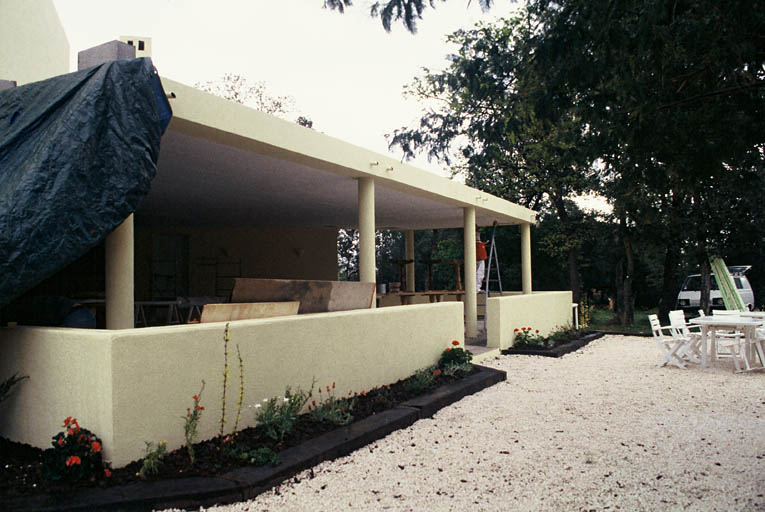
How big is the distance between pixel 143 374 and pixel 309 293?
7.12ft

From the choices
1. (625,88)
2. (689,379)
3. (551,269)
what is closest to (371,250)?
(625,88)

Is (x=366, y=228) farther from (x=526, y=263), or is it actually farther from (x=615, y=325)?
(x=615, y=325)

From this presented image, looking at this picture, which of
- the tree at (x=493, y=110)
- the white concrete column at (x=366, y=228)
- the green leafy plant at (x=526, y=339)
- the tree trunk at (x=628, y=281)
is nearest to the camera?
the tree at (x=493, y=110)

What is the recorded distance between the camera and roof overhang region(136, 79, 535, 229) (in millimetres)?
4910

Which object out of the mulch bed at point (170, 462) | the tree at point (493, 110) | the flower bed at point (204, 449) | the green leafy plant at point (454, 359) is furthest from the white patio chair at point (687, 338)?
the mulch bed at point (170, 462)

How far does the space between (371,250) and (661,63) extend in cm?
392

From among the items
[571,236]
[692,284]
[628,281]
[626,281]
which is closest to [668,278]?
[628,281]

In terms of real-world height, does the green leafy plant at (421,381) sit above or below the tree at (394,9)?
below

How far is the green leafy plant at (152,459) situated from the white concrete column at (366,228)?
12.2 ft

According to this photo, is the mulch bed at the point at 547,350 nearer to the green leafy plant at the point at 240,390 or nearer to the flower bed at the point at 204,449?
the flower bed at the point at 204,449

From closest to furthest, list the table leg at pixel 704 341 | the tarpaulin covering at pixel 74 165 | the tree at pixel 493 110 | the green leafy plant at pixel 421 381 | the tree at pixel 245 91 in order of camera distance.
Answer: the tarpaulin covering at pixel 74 165 → the tree at pixel 493 110 → the green leafy plant at pixel 421 381 → the table leg at pixel 704 341 → the tree at pixel 245 91

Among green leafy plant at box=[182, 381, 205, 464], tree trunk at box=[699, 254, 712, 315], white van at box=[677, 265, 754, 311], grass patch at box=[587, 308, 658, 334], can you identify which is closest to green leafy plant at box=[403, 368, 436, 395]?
green leafy plant at box=[182, 381, 205, 464]

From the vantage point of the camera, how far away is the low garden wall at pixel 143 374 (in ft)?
11.5

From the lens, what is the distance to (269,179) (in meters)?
7.44
